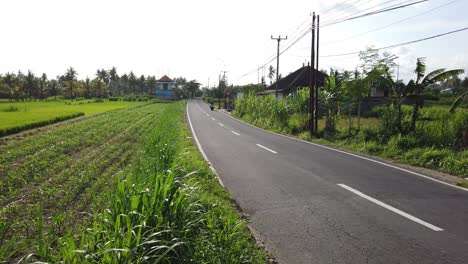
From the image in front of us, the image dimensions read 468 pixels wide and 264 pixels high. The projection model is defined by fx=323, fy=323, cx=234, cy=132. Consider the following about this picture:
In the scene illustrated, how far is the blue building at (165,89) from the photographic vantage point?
11225 centimetres

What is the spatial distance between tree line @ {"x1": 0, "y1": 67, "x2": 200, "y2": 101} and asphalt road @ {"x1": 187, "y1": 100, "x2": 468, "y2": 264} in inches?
3039

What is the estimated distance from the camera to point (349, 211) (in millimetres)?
5727

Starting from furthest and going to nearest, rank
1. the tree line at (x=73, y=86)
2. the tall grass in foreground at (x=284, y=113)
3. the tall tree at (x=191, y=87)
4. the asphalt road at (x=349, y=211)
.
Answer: the tall tree at (x=191, y=87), the tree line at (x=73, y=86), the tall grass in foreground at (x=284, y=113), the asphalt road at (x=349, y=211)

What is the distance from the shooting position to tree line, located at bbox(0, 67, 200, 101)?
252 feet

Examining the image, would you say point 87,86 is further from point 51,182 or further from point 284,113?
point 51,182

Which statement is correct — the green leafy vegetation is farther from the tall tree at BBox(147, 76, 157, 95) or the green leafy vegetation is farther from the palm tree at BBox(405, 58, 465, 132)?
the tall tree at BBox(147, 76, 157, 95)

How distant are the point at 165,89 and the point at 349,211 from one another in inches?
4646

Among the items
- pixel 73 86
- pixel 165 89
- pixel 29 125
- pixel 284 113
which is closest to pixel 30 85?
pixel 73 86

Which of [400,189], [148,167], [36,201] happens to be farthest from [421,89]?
[36,201]

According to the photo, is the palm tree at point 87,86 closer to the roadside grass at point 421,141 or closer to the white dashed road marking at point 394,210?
the roadside grass at point 421,141

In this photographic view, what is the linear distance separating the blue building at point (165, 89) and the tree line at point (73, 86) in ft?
11.5

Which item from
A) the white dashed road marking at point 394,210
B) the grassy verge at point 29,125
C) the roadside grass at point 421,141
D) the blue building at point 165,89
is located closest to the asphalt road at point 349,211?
the white dashed road marking at point 394,210

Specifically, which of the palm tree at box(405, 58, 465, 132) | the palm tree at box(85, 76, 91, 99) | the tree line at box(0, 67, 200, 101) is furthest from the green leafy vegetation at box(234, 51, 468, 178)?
the palm tree at box(85, 76, 91, 99)

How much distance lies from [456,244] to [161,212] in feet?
13.0
